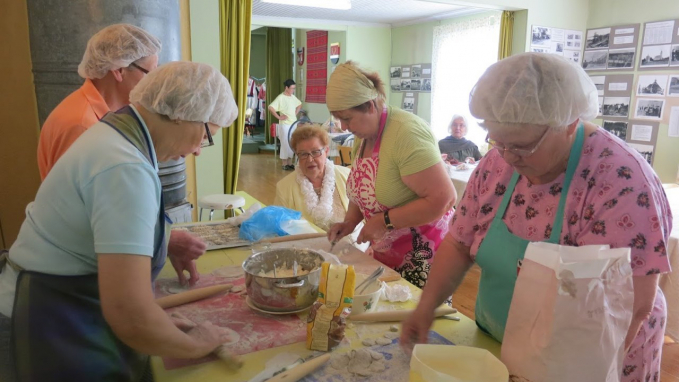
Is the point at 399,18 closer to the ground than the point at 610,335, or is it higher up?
higher up

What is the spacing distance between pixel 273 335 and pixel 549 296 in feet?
2.41

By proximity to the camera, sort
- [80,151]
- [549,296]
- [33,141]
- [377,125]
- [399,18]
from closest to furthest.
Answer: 1. [549,296]
2. [80,151]
3. [377,125]
4. [33,141]
5. [399,18]

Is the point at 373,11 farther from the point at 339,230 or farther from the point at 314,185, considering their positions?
the point at 339,230

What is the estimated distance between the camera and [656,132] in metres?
5.59

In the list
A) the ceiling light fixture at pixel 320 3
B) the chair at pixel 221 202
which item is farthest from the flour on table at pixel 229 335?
the ceiling light fixture at pixel 320 3

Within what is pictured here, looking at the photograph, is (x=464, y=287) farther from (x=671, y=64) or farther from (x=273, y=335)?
(x=671, y=64)

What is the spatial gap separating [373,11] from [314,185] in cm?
583

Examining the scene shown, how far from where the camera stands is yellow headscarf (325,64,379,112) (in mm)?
1869

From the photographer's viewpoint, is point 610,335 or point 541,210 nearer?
point 610,335

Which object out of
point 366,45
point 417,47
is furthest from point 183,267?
point 366,45

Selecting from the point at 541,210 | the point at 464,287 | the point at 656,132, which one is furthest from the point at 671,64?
the point at 541,210

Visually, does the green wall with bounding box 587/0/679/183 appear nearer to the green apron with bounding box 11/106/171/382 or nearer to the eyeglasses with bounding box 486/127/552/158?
the eyeglasses with bounding box 486/127/552/158

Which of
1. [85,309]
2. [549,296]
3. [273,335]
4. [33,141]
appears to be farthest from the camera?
[33,141]

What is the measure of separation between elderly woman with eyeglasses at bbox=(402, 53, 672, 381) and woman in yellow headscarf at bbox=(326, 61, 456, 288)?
56 cm
